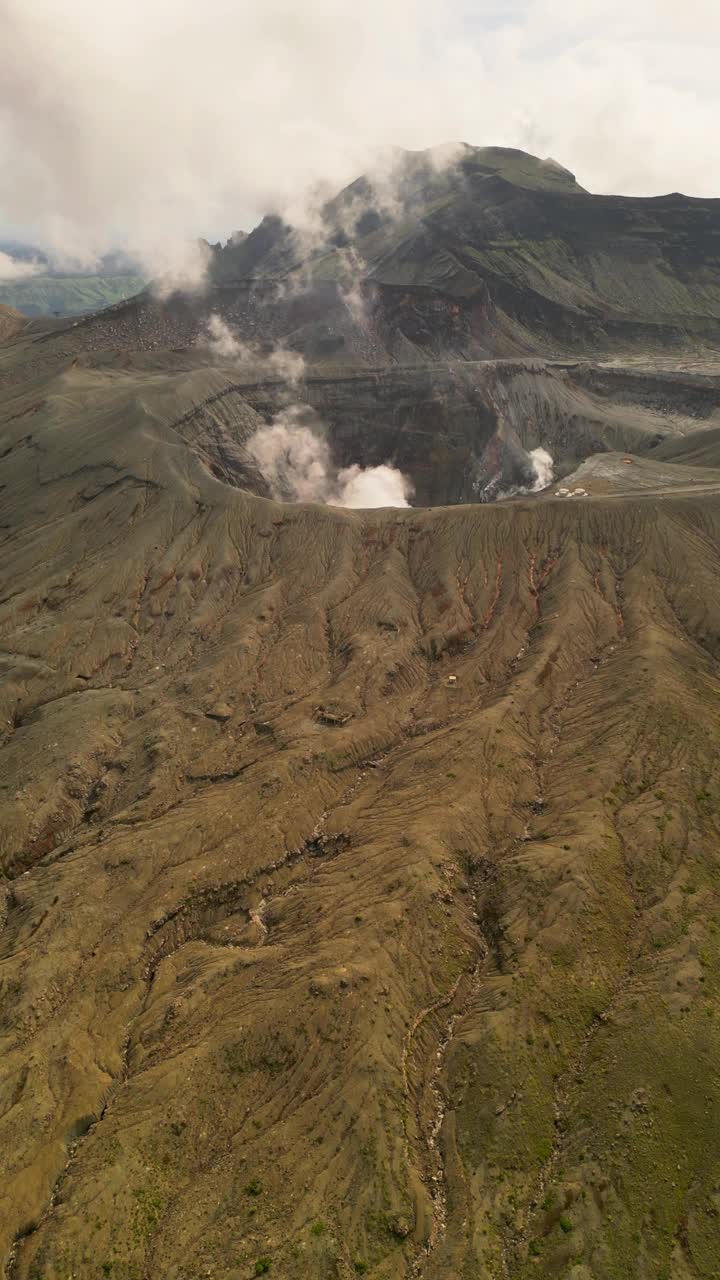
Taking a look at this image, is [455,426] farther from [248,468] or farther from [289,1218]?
[289,1218]

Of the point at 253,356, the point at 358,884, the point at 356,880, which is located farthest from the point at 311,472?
the point at 358,884

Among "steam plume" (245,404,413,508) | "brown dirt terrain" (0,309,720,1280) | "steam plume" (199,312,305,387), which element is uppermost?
"steam plume" (199,312,305,387)

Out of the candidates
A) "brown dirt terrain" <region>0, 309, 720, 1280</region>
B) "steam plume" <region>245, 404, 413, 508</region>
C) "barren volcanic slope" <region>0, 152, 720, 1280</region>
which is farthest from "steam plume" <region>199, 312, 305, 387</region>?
"brown dirt terrain" <region>0, 309, 720, 1280</region>

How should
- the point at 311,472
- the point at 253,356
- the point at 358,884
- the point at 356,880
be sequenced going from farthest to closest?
the point at 253,356
the point at 311,472
the point at 356,880
the point at 358,884

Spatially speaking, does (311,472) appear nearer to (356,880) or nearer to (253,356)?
(253,356)

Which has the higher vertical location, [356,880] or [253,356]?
[253,356]

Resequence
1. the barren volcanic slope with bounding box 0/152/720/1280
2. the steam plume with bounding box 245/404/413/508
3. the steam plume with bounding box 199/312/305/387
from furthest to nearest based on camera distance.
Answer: the steam plume with bounding box 199/312/305/387
the steam plume with bounding box 245/404/413/508
the barren volcanic slope with bounding box 0/152/720/1280

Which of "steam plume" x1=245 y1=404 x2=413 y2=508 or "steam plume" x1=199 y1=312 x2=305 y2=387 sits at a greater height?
"steam plume" x1=199 y1=312 x2=305 y2=387

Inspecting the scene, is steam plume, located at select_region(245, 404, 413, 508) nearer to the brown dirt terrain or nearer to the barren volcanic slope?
the barren volcanic slope
